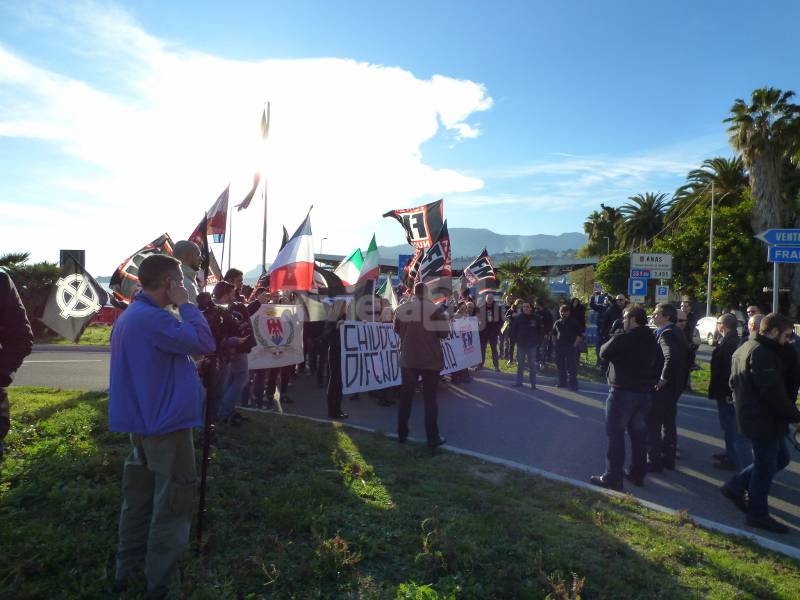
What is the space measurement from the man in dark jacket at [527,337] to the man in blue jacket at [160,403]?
9010 millimetres

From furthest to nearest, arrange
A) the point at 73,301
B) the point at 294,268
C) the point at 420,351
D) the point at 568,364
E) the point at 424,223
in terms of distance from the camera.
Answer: the point at 424,223 → the point at 568,364 → the point at 294,268 → the point at 73,301 → the point at 420,351

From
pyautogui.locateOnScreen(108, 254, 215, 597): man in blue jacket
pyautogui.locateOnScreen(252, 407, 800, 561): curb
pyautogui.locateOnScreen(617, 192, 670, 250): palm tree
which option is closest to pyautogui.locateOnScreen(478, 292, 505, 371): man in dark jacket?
pyautogui.locateOnScreen(252, 407, 800, 561): curb

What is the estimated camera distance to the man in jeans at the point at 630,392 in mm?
5781

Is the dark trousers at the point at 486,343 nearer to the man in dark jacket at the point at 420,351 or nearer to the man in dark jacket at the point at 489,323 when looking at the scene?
the man in dark jacket at the point at 489,323

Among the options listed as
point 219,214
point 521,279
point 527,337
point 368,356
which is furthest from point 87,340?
point 521,279

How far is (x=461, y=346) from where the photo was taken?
488 inches

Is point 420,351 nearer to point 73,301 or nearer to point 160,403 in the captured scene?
point 160,403

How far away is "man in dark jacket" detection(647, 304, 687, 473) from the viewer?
641 cm

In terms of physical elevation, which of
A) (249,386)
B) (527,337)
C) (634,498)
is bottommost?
(634,498)

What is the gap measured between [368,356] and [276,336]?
1.55 m

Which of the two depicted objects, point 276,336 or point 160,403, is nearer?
point 160,403

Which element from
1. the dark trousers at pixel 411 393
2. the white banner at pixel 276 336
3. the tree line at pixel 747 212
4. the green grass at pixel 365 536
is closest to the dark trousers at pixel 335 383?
the white banner at pixel 276 336

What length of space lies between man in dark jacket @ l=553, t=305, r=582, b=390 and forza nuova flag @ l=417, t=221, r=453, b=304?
96.2 inches

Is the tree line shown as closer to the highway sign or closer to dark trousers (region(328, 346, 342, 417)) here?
the highway sign
